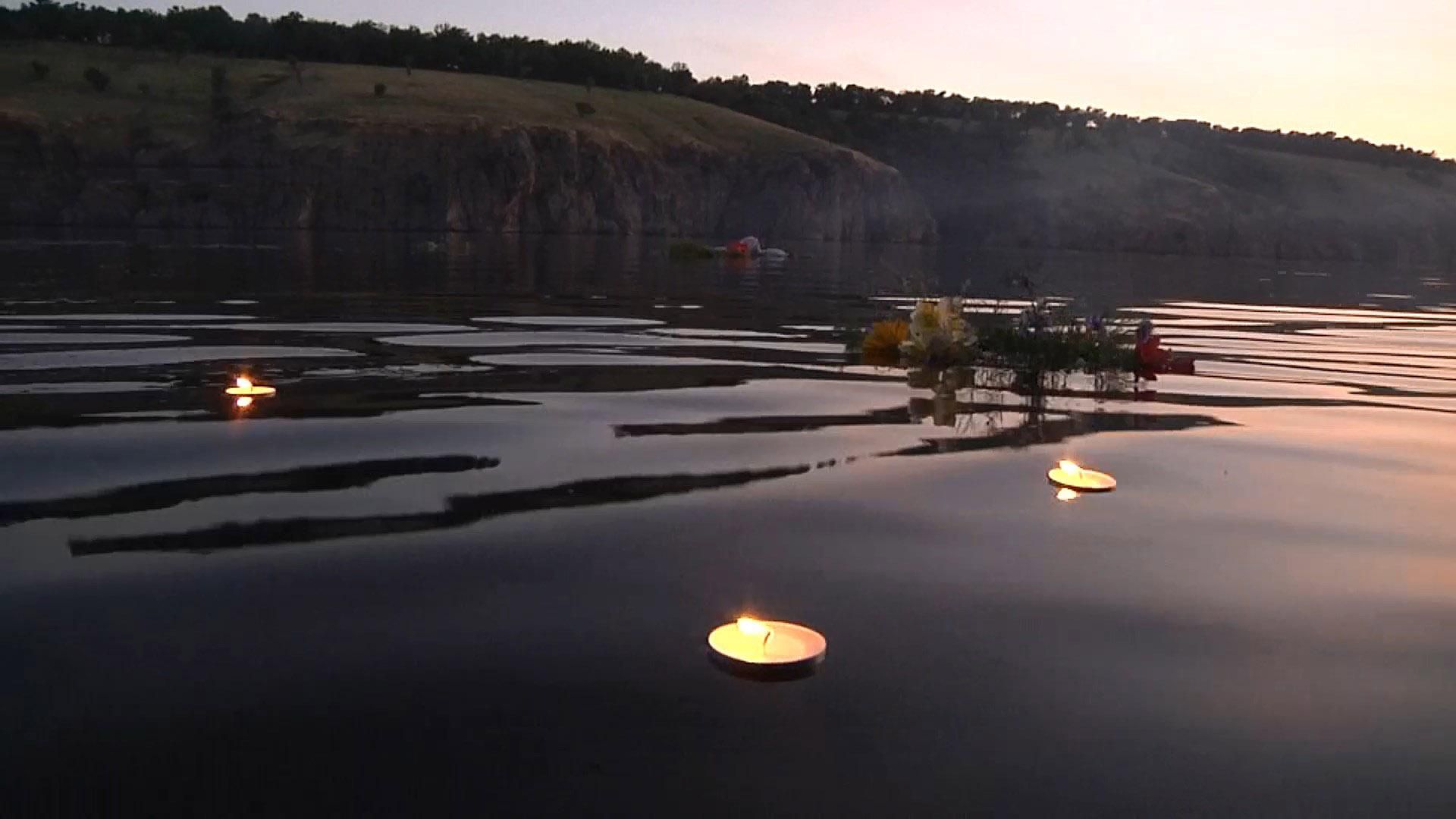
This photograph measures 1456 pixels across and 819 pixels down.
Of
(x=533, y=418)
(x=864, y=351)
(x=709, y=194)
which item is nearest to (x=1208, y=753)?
(x=533, y=418)

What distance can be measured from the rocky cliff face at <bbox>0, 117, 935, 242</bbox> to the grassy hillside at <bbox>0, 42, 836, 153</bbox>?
2.82m

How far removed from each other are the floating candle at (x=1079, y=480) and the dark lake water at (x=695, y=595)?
0.18 m

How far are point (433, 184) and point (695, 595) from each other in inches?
3367

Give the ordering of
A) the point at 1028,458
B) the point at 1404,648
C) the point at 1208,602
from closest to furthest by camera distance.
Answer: the point at 1404,648 → the point at 1208,602 → the point at 1028,458

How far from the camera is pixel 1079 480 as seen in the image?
5.75 metres

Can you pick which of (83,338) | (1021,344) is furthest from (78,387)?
(1021,344)

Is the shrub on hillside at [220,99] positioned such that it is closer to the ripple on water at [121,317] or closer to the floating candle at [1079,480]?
the ripple on water at [121,317]

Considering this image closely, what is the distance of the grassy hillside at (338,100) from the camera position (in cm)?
8700

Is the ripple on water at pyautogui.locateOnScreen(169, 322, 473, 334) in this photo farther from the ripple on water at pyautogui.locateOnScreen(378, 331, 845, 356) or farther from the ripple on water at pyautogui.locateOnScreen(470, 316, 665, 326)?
the ripple on water at pyautogui.locateOnScreen(470, 316, 665, 326)

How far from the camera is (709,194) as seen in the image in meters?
103

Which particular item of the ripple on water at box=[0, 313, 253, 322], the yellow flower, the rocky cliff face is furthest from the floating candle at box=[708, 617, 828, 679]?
the rocky cliff face

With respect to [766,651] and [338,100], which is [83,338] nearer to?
[766,651]

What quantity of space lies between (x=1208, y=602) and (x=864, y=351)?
23.2 feet

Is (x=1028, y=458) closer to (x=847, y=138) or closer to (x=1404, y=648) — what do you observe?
(x=1404, y=648)
